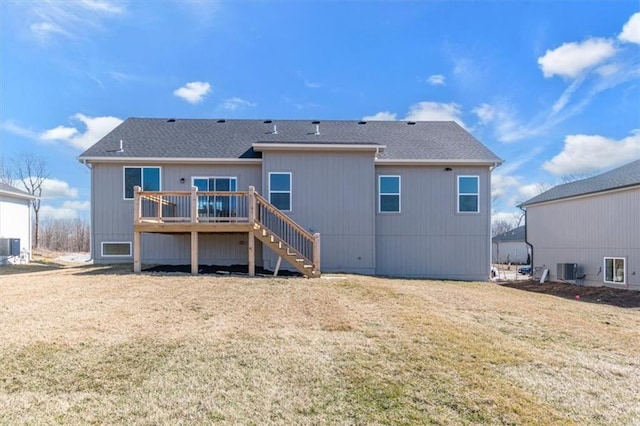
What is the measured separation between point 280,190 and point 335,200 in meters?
1.82

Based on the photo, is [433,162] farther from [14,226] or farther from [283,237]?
[14,226]

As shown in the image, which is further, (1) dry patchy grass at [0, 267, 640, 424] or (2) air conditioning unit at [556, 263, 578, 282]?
(2) air conditioning unit at [556, 263, 578, 282]

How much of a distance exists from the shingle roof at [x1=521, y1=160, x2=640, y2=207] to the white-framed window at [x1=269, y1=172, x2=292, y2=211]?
36.9ft

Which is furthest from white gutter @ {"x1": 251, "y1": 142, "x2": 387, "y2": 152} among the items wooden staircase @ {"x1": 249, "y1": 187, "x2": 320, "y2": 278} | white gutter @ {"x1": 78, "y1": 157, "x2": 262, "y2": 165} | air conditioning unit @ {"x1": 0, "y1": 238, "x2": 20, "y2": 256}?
air conditioning unit @ {"x1": 0, "y1": 238, "x2": 20, "y2": 256}

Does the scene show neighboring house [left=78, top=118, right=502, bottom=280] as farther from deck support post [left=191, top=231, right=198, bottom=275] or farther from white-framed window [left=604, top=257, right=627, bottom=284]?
white-framed window [left=604, top=257, right=627, bottom=284]

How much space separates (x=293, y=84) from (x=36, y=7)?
10167 millimetres

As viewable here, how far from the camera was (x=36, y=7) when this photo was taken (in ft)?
35.9

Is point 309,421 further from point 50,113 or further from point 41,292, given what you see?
point 50,113

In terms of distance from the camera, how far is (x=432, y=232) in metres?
12.6

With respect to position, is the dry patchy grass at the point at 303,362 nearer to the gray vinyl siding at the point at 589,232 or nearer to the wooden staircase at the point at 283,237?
the wooden staircase at the point at 283,237

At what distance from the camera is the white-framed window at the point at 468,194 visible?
1267cm

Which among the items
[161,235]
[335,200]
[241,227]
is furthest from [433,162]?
[161,235]

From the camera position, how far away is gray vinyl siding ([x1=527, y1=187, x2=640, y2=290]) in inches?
478

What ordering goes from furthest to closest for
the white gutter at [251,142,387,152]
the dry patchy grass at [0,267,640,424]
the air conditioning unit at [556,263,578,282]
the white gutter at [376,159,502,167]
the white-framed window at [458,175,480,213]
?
the air conditioning unit at [556,263,578,282] < the white-framed window at [458,175,480,213] < the white gutter at [376,159,502,167] < the white gutter at [251,142,387,152] < the dry patchy grass at [0,267,640,424]
